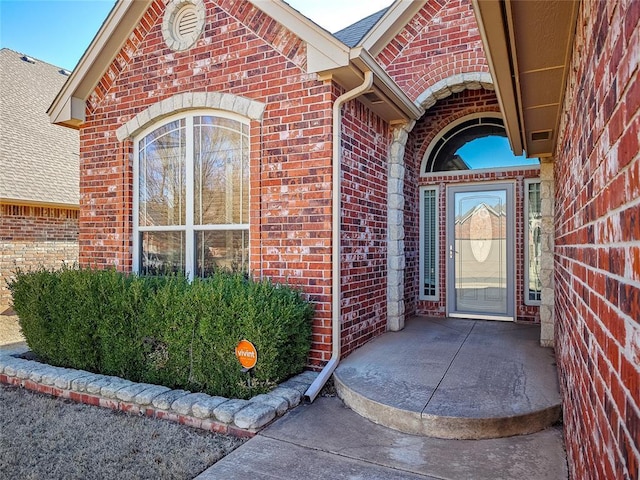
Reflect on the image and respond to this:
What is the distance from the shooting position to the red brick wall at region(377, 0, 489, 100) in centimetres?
634

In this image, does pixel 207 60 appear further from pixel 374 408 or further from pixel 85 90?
pixel 374 408

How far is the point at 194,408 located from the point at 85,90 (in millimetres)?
5064

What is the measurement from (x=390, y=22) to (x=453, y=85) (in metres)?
1.32

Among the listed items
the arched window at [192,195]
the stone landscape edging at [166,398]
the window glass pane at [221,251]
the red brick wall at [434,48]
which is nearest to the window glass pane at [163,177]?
the arched window at [192,195]

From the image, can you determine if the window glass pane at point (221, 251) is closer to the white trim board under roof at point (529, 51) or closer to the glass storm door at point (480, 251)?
the white trim board under roof at point (529, 51)

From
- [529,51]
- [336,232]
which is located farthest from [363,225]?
[529,51]

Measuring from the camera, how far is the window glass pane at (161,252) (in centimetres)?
590

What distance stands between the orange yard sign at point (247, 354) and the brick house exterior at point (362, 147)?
786 millimetres

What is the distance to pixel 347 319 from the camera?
5020mm

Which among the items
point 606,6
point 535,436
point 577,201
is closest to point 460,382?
point 535,436

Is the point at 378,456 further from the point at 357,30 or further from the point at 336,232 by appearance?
the point at 357,30

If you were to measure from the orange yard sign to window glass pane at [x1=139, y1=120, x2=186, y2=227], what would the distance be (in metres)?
2.39

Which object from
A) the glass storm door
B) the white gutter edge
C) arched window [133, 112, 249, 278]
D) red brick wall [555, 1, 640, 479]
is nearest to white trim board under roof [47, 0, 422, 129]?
the white gutter edge

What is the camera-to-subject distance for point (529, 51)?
272 centimetres
